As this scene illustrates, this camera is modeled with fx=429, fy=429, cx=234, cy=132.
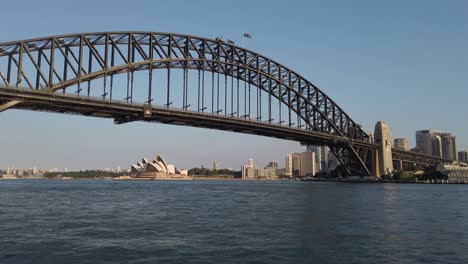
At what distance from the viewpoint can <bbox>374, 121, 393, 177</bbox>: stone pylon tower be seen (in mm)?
119500

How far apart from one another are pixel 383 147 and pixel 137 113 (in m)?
80.5

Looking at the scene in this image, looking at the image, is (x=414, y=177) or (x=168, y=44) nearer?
(x=168, y=44)

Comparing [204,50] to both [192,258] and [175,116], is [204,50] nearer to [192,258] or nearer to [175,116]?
[175,116]

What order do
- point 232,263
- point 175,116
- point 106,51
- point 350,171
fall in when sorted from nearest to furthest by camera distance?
point 232,263 → point 106,51 → point 175,116 → point 350,171

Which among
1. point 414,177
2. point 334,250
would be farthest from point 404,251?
point 414,177

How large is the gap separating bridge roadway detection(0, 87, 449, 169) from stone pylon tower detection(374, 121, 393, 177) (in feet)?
84.5

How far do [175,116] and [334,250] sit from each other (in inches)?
2045

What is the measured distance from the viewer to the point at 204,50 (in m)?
76.7

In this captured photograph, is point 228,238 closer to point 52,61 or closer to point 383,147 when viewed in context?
point 52,61

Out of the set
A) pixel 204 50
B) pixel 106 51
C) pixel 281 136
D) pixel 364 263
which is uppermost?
pixel 204 50

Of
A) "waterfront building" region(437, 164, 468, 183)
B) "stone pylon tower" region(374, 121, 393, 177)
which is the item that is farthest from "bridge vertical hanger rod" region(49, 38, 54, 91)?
"waterfront building" region(437, 164, 468, 183)

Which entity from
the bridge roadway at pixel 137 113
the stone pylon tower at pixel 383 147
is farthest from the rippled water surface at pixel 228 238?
the stone pylon tower at pixel 383 147

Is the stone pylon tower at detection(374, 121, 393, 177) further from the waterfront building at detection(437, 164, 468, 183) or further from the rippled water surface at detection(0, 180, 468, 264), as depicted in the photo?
the rippled water surface at detection(0, 180, 468, 264)

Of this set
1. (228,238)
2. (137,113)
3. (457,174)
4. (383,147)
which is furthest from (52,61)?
(457,174)
